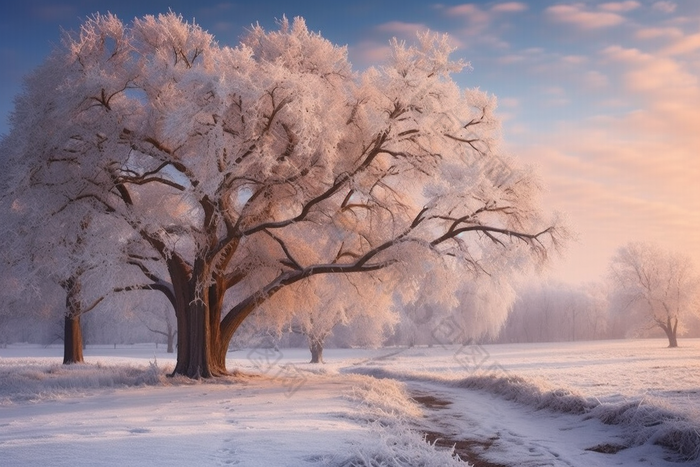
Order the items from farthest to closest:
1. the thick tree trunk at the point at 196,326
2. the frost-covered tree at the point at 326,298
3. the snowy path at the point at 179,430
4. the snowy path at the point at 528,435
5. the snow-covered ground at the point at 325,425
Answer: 1. the frost-covered tree at the point at 326,298
2. the thick tree trunk at the point at 196,326
3. the snowy path at the point at 528,435
4. the snow-covered ground at the point at 325,425
5. the snowy path at the point at 179,430

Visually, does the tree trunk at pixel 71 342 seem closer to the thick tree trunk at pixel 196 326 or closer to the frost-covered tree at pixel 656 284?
the thick tree trunk at pixel 196 326

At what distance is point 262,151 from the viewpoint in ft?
53.3

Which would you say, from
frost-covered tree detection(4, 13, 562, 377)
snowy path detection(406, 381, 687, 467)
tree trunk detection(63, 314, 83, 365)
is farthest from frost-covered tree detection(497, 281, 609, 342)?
snowy path detection(406, 381, 687, 467)

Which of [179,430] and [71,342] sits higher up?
[71,342]

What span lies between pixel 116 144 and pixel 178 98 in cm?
237

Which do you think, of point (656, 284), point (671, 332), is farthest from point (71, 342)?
point (671, 332)

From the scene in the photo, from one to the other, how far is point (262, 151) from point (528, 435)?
991 cm

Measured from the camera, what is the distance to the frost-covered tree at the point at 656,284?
56.0m

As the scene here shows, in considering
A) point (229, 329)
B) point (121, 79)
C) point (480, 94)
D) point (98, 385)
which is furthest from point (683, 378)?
point (121, 79)

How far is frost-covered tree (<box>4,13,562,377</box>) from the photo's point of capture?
52.6 feet

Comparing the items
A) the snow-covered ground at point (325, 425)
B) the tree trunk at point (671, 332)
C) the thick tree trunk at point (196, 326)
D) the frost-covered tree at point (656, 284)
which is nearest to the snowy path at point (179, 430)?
the snow-covered ground at point (325, 425)

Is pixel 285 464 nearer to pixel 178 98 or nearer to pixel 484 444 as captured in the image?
pixel 484 444

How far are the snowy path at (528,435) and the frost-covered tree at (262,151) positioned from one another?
4411 millimetres

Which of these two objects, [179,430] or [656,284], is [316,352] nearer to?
[656,284]
